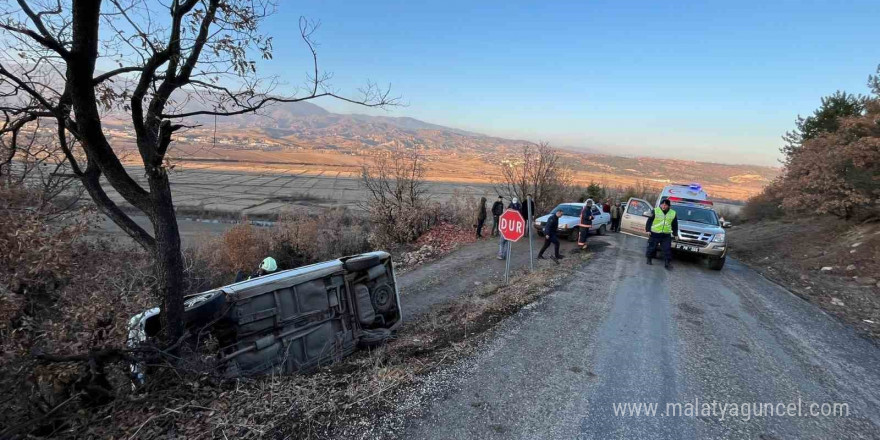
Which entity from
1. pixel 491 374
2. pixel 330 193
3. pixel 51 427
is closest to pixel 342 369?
pixel 491 374

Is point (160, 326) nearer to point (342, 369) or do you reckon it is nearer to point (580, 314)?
point (342, 369)

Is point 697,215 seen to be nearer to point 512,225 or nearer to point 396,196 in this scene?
point 512,225

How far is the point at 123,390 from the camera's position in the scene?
3.46m

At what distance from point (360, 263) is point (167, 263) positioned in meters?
2.73

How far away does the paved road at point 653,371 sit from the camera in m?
3.52

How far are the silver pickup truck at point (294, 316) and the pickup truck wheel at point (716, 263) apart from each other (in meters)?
9.22

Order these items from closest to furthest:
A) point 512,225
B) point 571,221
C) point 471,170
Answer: point 512,225 < point 571,221 < point 471,170

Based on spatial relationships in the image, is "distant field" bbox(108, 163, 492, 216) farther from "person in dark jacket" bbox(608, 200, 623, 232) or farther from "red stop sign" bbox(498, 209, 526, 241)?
"red stop sign" bbox(498, 209, 526, 241)

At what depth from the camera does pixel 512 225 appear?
9039mm

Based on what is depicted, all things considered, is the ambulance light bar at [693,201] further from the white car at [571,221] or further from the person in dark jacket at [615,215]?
the person in dark jacket at [615,215]

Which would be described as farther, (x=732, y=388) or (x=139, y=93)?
(x=732, y=388)

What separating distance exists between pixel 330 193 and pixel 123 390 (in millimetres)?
58876

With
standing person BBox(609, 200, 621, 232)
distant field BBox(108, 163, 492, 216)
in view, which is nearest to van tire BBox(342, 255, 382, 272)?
standing person BBox(609, 200, 621, 232)

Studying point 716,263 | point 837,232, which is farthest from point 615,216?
point 716,263
